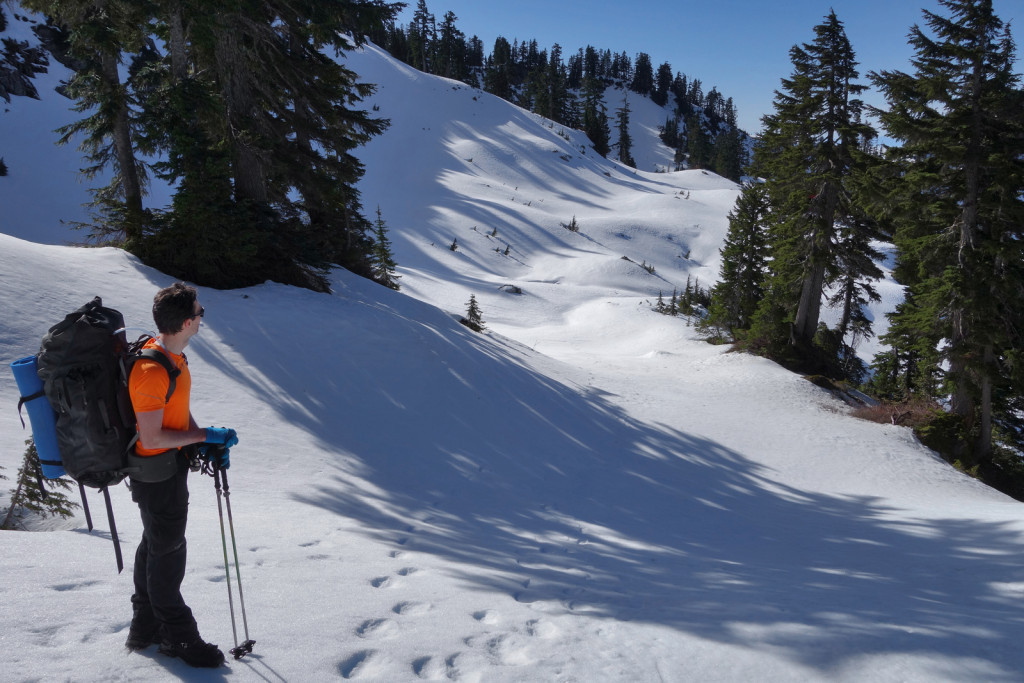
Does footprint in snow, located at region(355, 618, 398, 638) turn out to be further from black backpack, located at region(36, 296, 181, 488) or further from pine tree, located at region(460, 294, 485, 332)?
pine tree, located at region(460, 294, 485, 332)

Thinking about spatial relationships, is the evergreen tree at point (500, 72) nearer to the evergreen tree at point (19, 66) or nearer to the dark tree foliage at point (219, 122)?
the evergreen tree at point (19, 66)

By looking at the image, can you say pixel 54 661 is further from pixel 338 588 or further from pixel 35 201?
pixel 35 201

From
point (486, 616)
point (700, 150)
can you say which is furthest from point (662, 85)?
point (486, 616)

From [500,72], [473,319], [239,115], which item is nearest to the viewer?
[239,115]

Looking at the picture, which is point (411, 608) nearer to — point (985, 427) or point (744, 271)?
point (985, 427)

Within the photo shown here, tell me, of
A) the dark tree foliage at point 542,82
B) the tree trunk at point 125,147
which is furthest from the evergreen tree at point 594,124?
the tree trunk at point 125,147

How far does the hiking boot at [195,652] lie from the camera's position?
124 inches

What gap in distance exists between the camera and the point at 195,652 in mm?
3162

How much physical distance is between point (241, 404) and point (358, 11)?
37.7 feet

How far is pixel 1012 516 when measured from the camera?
9078 millimetres

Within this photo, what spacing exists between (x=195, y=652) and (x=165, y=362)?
1660mm

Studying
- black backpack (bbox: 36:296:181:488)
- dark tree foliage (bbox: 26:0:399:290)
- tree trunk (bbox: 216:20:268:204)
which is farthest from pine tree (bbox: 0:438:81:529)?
tree trunk (bbox: 216:20:268:204)

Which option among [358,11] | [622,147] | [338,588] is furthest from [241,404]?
[622,147]

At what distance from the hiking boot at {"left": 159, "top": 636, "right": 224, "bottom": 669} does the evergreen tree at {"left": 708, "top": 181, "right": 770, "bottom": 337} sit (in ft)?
97.5
